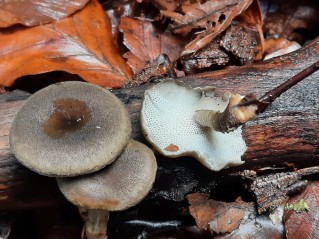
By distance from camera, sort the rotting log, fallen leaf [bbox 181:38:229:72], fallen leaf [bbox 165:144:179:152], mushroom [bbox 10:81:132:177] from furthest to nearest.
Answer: fallen leaf [bbox 181:38:229:72], the rotting log, fallen leaf [bbox 165:144:179:152], mushroom [bbox 10:81:132:177]

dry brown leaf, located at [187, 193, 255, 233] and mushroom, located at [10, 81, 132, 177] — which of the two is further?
dry brown leaf, located at [187, 193, 255, 233]

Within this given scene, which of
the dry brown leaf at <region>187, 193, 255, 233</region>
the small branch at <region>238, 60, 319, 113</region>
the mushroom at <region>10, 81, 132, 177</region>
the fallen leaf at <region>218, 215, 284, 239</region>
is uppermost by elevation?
the small branch at <region>238, 60, 319, 113</region>

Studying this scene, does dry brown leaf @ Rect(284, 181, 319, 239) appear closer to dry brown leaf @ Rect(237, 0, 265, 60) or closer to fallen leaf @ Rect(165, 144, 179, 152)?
fallen leaf @ Rect(165, 144, 179, 152)

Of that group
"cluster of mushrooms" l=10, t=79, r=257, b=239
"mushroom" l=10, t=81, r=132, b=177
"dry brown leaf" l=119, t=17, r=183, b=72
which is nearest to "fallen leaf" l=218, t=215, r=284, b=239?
"cluster of mushrooms" l=10, t=79, r=257, b=239

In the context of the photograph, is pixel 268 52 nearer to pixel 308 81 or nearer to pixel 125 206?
pixel 308 81

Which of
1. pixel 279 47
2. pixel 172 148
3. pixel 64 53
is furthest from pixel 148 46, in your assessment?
pixel 172 148

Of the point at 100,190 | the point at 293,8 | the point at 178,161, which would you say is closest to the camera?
the point at 100,190

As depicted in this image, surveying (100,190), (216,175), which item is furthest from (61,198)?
(216,175)
